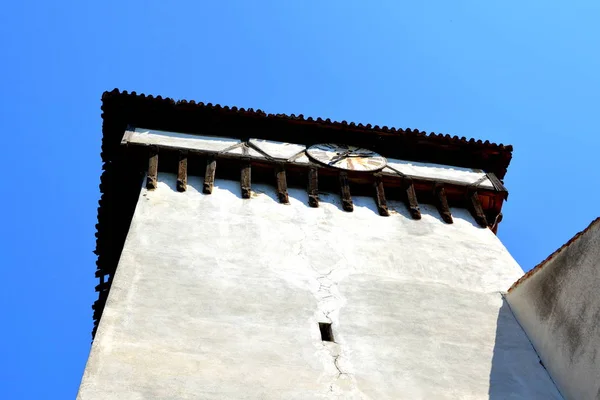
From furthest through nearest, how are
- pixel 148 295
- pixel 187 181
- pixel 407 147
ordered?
pixel 407 147 < pixel 187 181 < pixel 148 295

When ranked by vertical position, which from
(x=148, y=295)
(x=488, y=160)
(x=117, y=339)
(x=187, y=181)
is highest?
(x=488, y=160)

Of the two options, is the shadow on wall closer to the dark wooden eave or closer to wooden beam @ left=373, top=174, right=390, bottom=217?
wooden beam @ left=373, top=174, right=390, bottom=217

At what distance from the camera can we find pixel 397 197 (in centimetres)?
1172

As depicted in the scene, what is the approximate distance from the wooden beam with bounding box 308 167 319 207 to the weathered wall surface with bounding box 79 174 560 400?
11cm

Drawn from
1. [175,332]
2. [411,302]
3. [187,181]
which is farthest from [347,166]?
[175,332]

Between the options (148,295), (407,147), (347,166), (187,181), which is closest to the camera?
(148,295)

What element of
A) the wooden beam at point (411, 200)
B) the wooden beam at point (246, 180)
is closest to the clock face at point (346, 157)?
the wooden beam at point (411, 200)

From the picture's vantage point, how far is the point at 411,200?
37.6ft

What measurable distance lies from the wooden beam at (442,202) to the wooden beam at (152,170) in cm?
395

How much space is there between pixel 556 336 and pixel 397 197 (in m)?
3.78

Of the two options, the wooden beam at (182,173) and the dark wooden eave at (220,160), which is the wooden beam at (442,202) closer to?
the dark wooden eave at (220,160)

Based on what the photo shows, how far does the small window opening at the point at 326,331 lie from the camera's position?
832 centimetres

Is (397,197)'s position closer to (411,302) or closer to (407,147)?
(407,147)

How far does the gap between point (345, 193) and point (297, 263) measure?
6.73ft
